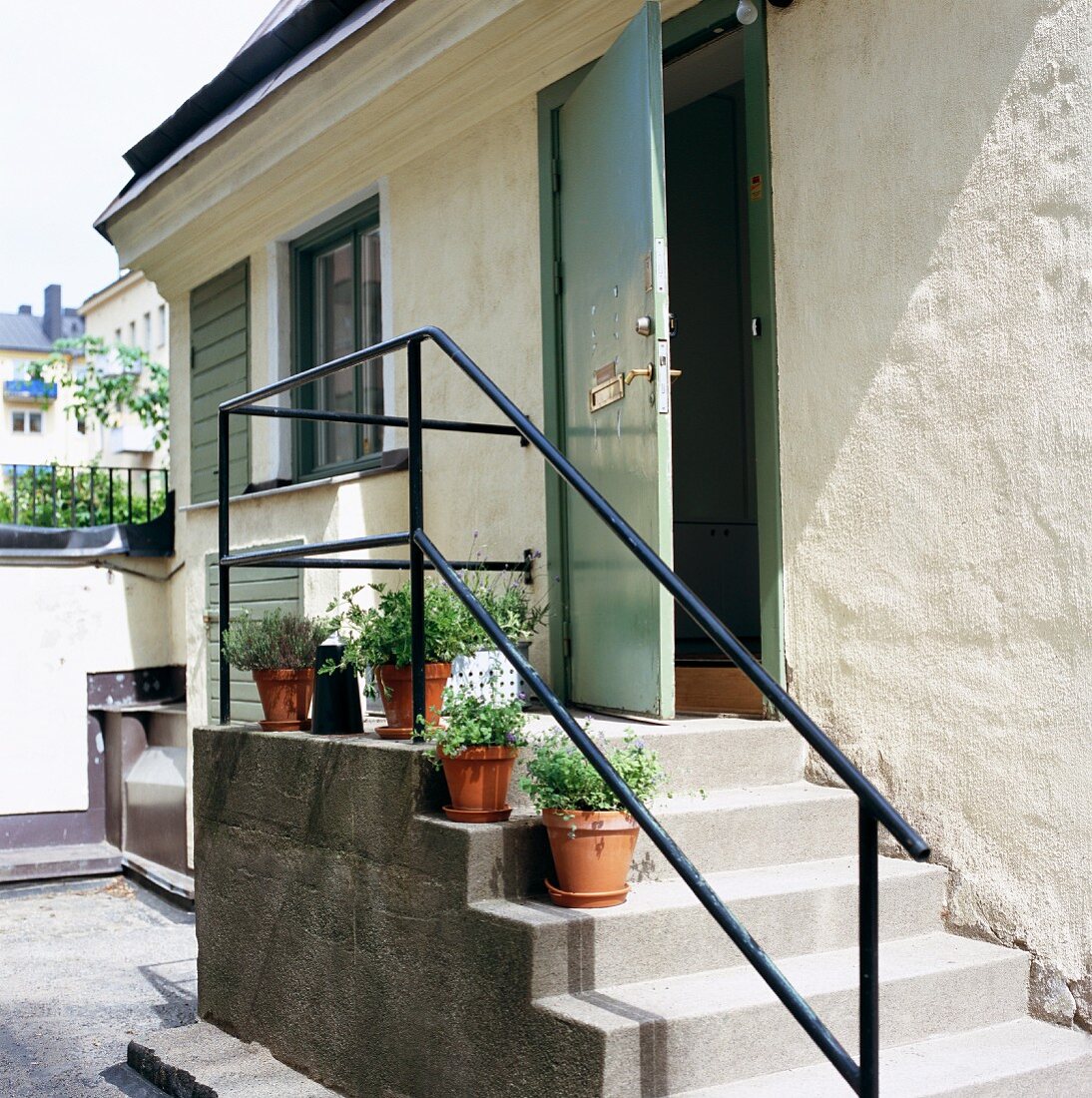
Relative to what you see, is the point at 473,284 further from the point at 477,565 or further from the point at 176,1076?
the point at 176,1076

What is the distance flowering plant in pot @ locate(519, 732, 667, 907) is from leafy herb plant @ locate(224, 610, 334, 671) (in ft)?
5.14

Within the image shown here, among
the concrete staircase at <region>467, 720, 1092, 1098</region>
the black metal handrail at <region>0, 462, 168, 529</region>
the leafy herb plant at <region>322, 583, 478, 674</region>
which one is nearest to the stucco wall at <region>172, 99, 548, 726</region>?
the leafy herb plant at <region>322, 583, 478, 674</region>

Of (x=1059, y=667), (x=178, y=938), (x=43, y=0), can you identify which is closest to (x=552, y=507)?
(x=1059, y=667)

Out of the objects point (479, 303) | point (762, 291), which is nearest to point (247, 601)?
point (479, 303)

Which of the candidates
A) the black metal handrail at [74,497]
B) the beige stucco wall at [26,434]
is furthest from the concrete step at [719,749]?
the beige stucco wall at [26,434]

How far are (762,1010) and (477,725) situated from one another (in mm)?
1021

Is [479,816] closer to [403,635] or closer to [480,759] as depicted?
[480,759]

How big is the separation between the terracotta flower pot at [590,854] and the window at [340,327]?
4048mm

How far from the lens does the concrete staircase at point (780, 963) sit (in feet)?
10.4

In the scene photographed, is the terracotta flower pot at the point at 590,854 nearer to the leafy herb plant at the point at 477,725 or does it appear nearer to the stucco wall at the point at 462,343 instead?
the leafy herb plant at the point at 477,725

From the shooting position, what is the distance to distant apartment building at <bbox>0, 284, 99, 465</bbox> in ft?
197

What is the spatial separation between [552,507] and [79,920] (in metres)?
4.37

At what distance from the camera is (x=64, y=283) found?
66062 mm

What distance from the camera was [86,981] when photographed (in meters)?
6.73
